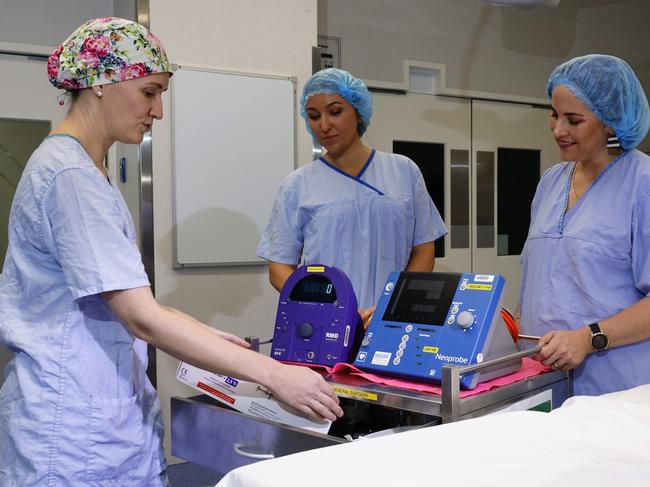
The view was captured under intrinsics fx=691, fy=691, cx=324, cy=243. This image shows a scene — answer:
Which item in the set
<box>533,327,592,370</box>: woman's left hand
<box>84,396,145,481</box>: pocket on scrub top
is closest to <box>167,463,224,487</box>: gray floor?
<box>84,396,145,481</box>: pocket on scrub top

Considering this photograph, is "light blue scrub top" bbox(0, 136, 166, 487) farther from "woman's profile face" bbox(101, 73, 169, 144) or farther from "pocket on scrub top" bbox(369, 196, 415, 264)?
"pocket on scrub top" bbox(369, 196, 415, 264)

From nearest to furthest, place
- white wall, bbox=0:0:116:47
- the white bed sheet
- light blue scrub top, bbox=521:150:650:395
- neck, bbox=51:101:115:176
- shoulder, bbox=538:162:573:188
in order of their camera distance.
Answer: the white bed sheet, neck, bbox=51:101:115:176, light blue scrub top, bbox=521:150:650:395, shoulder, bbox=538:162:573:188, white wall, bbox=0:0:116:47

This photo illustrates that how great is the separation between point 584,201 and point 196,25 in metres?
1.84

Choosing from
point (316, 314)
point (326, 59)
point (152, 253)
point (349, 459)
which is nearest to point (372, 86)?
point (326, 59)

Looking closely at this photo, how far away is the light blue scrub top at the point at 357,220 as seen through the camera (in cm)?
206

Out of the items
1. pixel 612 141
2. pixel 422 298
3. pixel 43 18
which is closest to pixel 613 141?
pixel 612 141

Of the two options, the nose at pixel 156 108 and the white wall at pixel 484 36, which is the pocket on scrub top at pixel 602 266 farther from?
the white wall at pixel 484 36

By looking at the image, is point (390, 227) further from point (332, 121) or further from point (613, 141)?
point (613, 141)

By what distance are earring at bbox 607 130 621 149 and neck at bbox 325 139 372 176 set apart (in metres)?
0.75

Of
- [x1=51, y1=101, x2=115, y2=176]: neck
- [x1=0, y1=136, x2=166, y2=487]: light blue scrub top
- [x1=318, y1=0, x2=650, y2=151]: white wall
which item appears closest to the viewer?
[x1=0, y1=136, x2=166, y2=487]: light blue scrub top

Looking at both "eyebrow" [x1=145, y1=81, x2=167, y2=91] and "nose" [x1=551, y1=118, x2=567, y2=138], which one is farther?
"nose" [x1=551, y1=118, x2=567, y2=138]

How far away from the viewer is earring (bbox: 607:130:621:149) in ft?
5.25

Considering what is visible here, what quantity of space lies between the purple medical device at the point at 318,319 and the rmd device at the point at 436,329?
0.06m

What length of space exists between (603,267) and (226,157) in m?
1.79
